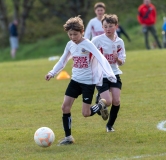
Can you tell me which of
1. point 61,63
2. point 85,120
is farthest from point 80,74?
point 85,120

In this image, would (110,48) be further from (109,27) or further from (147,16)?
(147,16)

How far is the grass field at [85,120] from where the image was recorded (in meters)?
7.20

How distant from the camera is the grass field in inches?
283

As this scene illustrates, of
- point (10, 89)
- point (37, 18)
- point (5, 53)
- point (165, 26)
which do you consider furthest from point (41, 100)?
point (37, 18)

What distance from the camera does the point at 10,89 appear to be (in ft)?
49.2

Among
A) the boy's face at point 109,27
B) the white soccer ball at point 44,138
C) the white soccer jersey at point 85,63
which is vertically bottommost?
the white soccer ball at point 44,138

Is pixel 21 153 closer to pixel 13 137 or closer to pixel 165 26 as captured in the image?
pixel 13 137

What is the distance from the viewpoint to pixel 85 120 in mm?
9914

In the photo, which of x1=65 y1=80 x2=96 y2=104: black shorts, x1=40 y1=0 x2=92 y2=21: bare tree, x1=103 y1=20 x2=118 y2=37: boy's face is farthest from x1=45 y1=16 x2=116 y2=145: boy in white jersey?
x1=40 y1=0 x2=92 y2=21: bare tree

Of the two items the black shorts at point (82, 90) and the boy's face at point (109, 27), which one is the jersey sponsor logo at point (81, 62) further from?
the boy's face at point (109, 27)

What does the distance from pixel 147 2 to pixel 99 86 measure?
1519 cm

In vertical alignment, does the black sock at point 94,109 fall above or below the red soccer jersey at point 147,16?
below

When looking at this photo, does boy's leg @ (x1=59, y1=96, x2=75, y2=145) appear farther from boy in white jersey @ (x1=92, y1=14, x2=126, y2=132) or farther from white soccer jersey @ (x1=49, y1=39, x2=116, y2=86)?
boy in white jersey @ (x1=92, y1=14, x2=126, y2=132)

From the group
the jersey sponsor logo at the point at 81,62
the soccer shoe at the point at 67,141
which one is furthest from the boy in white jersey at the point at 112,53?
the soccer shoe at the point at 67,141
